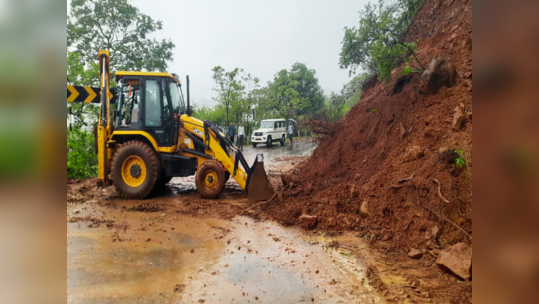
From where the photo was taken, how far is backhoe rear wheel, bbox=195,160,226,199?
24.5 ft

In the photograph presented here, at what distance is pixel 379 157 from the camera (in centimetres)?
727

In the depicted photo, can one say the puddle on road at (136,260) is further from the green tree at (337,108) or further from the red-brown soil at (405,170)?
the green tree at (337,108)

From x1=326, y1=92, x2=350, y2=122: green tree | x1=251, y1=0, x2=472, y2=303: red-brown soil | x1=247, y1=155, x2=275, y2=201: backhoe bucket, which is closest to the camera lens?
x1=251, y1=0, x2=472, y2=303: red-brown soil

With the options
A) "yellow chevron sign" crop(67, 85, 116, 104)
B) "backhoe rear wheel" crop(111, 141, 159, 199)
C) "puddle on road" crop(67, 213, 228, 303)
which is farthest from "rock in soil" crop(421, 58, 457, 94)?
"yellow chevron sign" crop(67, 85, 116, 104)

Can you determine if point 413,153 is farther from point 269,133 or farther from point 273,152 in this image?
point 269,133

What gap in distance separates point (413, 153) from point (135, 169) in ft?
20.1

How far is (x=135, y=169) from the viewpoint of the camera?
296 inches

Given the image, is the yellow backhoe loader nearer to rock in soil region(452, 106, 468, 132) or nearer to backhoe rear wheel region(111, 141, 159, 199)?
backhoe rear wheel region(111, 141, 159, 199)

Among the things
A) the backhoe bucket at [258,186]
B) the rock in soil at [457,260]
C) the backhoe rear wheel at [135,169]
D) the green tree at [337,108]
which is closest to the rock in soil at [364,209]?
the rock in soil at [457,260]

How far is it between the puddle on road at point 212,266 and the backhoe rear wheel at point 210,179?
5.50 feet

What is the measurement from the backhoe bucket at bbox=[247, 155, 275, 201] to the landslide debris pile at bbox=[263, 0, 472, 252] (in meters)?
0.45

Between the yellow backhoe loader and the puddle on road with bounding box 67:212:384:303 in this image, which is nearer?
the puddle on road with bounding box 67:212:384:303

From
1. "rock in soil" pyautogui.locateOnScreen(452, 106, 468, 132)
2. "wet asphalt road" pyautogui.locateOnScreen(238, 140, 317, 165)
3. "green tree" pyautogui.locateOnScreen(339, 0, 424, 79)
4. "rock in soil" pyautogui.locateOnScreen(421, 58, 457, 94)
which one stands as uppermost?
"green tree" pyautogui.locateOnScreen(339, 0, 424, 79)

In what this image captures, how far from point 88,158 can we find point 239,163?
5.88 meters
